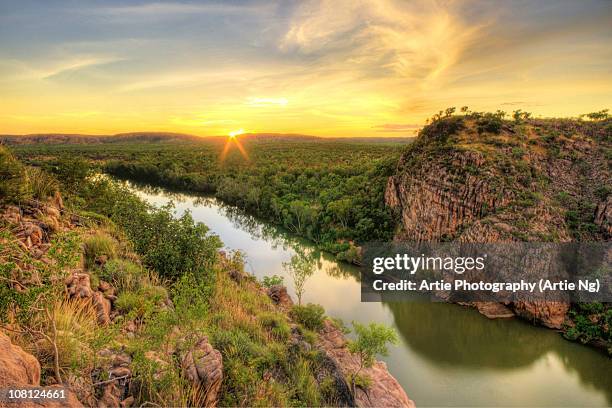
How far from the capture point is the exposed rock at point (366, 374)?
9930 millimetres

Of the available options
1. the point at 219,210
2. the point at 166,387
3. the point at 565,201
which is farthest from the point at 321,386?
the point at 219,210

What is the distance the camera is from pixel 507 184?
25.7 meters

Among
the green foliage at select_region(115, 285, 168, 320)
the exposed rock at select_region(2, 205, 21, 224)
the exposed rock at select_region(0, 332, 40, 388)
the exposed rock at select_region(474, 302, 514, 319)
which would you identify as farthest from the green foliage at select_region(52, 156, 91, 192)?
the exposed rock at select_region(474, 302, 514, 319)

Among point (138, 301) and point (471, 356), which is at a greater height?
point (138, 301)

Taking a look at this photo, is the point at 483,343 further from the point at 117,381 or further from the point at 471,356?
the point at 117,381

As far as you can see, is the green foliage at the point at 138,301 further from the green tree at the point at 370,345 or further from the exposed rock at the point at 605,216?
the exposed rock at the point at 605,216

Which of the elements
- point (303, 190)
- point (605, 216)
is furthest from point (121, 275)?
point (303, 190)

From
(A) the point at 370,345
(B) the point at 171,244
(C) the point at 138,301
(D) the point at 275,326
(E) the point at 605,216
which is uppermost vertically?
(B) the point at 171,244

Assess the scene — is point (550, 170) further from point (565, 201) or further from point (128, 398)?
point (128, 398)

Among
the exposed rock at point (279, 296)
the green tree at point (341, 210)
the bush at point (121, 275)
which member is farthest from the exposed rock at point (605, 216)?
the bush at point (121, 275)

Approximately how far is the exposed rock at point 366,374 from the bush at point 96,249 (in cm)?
607

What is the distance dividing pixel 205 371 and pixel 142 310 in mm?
2014

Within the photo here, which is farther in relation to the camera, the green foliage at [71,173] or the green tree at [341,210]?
the green tree at [341,210]

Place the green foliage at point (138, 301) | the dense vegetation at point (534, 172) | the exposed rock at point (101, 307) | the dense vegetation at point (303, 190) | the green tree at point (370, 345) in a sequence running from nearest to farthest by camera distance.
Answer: the exposed rock at point (101, 307)
the green foliage at point (138, 301)
the green tree at point (370, 345)
the dense vegetation at point (534, 172)
the dense vegetation at point (303, 190)
